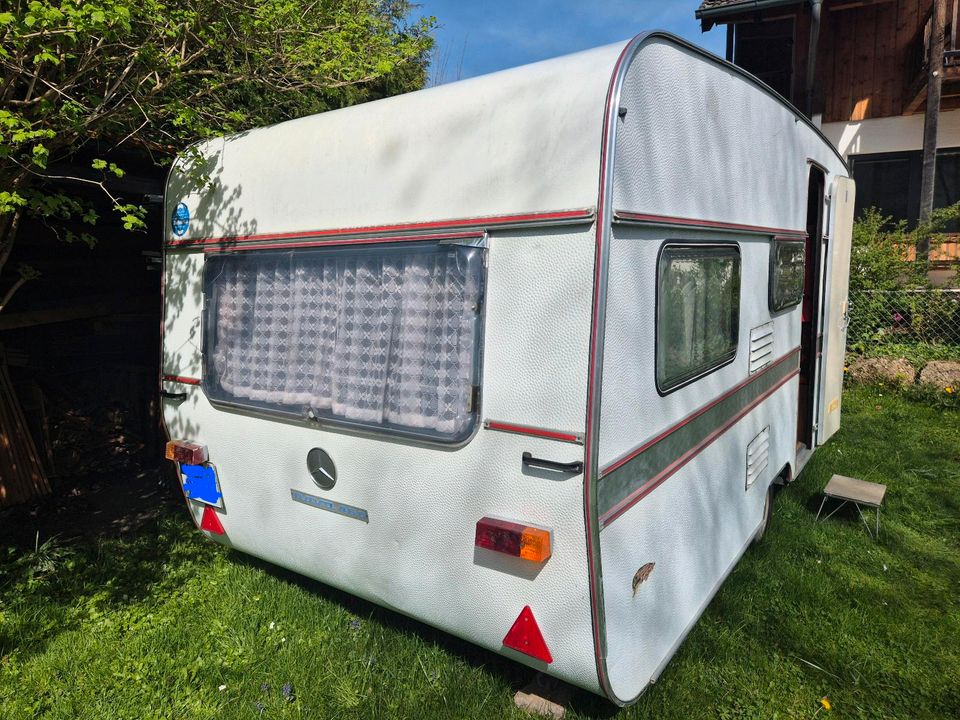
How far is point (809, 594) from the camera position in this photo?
3.67m

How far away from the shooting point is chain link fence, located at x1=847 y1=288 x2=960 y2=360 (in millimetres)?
7801

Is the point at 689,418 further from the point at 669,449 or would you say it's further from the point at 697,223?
the point at 697,223

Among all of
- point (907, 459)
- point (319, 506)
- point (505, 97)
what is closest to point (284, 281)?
point (319, 506)

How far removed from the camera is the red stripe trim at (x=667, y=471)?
2267 mm

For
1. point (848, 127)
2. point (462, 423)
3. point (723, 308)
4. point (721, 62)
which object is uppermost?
point (848, 127)

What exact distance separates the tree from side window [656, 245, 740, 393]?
7.71 ft

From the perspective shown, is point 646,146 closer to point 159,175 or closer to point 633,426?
point 633,426

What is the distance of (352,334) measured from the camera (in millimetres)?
2846

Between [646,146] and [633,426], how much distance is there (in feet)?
3.17

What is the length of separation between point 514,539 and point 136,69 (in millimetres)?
2984

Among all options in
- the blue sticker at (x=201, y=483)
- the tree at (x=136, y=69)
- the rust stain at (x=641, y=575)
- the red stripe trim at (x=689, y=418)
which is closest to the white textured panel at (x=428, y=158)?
the tree at (x=136, y=69)

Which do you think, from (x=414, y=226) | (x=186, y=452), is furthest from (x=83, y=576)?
(x=414, y=226)

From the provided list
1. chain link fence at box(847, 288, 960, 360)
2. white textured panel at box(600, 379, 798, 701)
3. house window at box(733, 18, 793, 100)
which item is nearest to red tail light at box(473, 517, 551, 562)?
white textured panel at box(600, 379, 798, 701)

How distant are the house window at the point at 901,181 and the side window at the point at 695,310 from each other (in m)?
9.75
